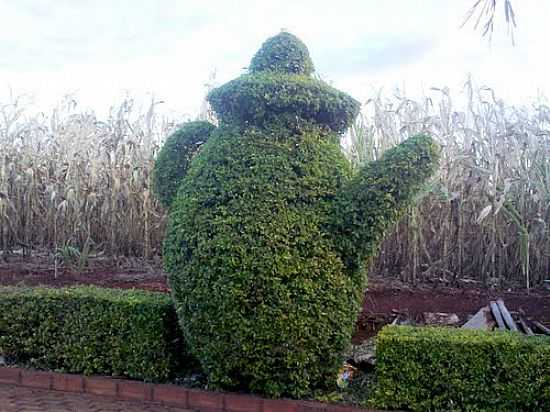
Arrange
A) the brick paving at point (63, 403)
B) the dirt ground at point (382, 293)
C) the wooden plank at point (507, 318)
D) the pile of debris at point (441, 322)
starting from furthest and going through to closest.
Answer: the dirt ground at point (382, 293) < the wooden plank at point (507, 318) < the pile of debris at point (441, 322) < the brick paving at point (63, 403)

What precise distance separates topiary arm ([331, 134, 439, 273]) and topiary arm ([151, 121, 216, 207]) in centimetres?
121

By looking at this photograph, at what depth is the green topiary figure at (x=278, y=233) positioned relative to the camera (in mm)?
3668

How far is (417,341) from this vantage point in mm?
3662

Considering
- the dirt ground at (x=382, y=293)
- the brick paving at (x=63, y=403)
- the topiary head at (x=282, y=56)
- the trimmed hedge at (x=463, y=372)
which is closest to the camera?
the trimmed hedge at (x=463, y=372)

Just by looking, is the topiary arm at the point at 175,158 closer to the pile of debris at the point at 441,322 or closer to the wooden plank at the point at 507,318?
the pile of debris at the point at 441,322

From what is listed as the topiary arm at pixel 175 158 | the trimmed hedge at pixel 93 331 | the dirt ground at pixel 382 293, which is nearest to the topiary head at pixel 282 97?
the topiary arm at pixel 175 158

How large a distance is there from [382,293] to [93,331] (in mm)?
2633

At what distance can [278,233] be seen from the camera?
3.72 metres

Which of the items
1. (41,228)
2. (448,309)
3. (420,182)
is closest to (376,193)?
(420,182)

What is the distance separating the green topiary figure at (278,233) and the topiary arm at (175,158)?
382 millimetres

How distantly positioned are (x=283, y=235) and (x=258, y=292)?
0.36 m

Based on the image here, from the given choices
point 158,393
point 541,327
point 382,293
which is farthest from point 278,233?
point 382,293

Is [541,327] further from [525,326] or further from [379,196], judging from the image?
[379,196]

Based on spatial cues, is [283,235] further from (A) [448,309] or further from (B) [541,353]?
(A) [448,309]
